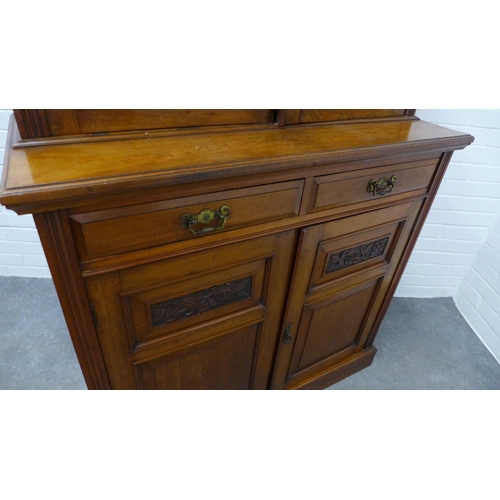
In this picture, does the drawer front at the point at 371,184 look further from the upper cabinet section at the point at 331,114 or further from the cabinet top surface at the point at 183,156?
the upper cabinet section at the point at 331,114

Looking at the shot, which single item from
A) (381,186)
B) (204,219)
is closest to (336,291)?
(381,186)

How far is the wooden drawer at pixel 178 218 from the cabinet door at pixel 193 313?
0.20 feet

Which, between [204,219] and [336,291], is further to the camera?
[336,291]

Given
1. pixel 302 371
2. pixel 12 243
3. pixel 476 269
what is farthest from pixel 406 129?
pixel 12 243

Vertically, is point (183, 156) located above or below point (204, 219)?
above

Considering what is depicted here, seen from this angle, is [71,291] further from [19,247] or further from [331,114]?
[19,247]

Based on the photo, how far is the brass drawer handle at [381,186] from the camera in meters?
0.92

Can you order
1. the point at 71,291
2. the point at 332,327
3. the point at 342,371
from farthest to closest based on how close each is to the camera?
the point at 342,371 → the point at 332,327 → the point at 71,291

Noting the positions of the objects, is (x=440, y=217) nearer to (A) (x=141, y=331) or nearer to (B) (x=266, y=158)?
(B) (x=266, y=158)

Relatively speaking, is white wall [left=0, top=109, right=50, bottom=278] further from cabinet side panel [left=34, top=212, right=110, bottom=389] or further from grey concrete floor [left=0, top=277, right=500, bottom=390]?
cabinet side panel [left=34, top=212, right=110, bottom=389]

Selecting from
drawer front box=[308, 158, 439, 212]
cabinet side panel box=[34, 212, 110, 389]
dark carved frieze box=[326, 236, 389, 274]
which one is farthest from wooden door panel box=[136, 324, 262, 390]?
drawer front box=[308, 158, 439, 212]

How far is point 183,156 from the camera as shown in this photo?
69 cm

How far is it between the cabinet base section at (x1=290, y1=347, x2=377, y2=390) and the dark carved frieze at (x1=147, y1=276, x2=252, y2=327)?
585 mm

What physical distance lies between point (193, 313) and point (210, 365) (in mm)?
226
